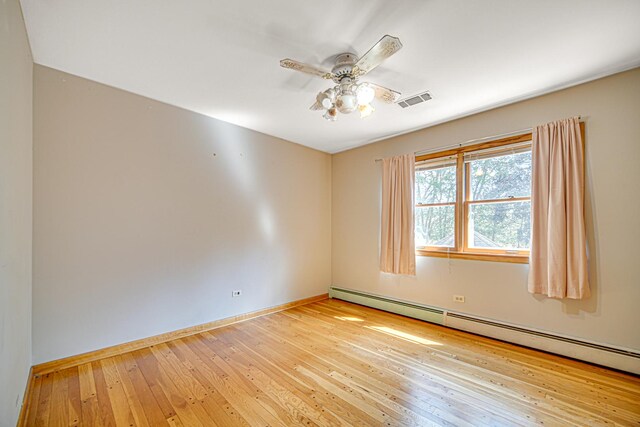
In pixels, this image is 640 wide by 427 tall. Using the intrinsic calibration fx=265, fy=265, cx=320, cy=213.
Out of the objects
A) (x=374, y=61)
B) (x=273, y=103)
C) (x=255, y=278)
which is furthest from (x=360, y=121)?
(x=255, y=278)

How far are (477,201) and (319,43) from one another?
2624 millimetres

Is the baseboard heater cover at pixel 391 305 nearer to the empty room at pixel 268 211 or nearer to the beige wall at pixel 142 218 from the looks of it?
the empty room at pixel 268 211

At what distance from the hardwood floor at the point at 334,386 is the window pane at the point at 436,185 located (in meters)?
1.78

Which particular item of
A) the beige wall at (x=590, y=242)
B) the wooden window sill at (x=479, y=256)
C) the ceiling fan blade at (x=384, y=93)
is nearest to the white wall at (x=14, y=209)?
the ceiling fan blade at (x=384, y=93)

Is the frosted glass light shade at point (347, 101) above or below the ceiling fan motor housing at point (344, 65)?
below

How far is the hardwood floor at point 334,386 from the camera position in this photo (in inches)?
72.2

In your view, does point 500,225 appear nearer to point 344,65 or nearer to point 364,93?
point 364,93

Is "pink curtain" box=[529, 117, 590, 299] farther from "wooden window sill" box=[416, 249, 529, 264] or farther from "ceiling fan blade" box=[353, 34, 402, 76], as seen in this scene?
"ceiling fan blade" box=[353, 34, 402, 76]

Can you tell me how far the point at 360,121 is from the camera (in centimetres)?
354

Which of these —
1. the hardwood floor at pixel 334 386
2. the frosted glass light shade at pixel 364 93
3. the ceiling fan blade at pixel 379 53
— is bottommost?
the hardwood floor at pixel 334 386

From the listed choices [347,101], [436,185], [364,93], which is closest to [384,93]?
[364,93]

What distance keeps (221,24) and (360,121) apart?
6.85ft

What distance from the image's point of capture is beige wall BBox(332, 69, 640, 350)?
2383 mm

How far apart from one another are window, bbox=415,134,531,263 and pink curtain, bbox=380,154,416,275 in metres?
0.14
